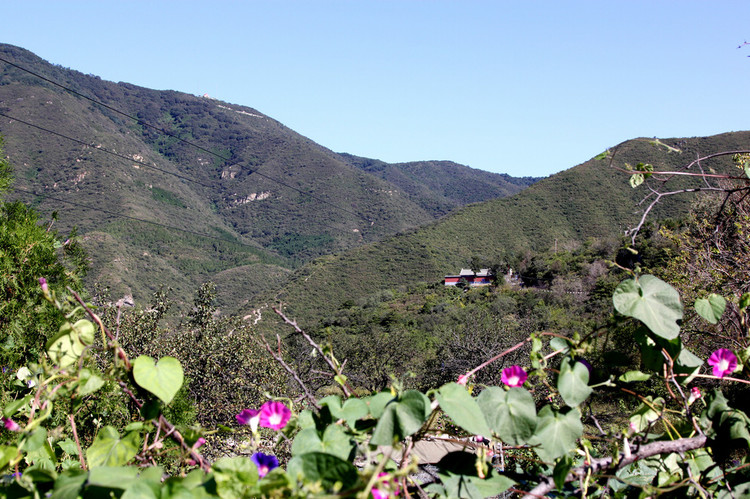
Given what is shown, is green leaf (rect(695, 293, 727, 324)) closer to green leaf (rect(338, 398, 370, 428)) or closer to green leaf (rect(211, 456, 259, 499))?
green leaf (rect(338, 398, 370, 428))

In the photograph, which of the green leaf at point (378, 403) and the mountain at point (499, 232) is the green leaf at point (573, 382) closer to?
the green leaf at point (378, 403)

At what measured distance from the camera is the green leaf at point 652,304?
0.84 meters

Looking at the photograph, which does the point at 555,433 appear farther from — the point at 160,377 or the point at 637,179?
the point at 637,179

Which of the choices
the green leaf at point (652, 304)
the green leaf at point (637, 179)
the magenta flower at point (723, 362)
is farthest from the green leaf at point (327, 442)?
the green leaf at point (637, 179)

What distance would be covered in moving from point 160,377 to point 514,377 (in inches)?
21.9

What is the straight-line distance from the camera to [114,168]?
49.6m

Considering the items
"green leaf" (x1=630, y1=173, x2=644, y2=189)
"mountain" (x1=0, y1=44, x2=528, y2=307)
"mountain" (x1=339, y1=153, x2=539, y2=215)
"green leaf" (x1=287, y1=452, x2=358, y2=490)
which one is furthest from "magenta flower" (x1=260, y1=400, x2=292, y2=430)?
"mountain" (x1=339, y1=153, x2=539, y2=215)

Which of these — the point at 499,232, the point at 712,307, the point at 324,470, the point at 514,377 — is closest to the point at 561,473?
the point at 514,377

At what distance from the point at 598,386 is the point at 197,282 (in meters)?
47.0

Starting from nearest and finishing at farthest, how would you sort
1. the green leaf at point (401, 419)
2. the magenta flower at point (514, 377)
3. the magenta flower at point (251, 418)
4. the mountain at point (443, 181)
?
the green leaf at point (401, 419) → the magenta flower at point (251, 418) → the magenta flower at point (514, 377) → the mountain at point (443, 181)

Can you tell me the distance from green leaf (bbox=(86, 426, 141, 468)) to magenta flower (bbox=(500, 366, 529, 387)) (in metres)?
0.58

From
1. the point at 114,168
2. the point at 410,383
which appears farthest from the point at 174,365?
the point at 114,168

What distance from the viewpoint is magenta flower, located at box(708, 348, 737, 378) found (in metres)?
0.95

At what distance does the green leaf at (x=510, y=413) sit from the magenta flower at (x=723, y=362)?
42 centimetres
